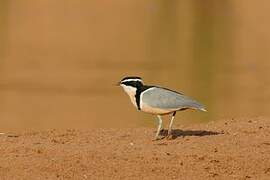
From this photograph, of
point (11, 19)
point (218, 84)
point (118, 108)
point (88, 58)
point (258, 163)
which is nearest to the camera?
point (258, 163)

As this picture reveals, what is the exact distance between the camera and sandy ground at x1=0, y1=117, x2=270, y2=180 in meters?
6.32

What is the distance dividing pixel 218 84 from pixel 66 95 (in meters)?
3.19

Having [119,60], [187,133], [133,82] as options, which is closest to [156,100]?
[133,82]

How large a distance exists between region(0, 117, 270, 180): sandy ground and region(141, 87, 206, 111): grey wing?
0.31 meters

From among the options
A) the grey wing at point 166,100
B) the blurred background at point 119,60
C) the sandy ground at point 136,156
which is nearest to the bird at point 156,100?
the grey wing at point 166,100

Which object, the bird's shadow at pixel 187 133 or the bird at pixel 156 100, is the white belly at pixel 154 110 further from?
the bird's shadow at pixel 187 133

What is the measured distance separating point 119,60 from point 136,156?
43.7ft

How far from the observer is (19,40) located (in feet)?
81.0

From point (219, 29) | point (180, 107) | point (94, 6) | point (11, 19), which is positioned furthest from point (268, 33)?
point (180, 107)

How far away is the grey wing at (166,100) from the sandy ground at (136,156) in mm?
307

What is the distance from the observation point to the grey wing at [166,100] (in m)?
7.40

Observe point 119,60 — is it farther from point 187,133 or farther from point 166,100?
point 166,100

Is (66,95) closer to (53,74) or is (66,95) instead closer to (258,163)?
(53,74)

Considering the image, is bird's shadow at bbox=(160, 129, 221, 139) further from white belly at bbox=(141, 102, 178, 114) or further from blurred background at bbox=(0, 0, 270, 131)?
blurred background at bbox=(0, 0, 270, 131)
